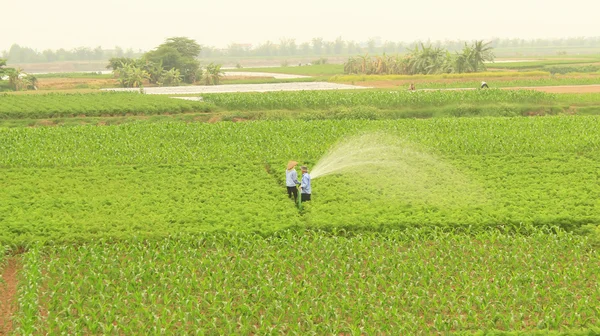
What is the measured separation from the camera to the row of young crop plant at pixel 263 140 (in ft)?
88.6

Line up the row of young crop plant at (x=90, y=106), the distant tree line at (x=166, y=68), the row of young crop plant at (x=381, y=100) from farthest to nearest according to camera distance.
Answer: the distant tree line at (x=166, y=68) < the row of young crop plant at (x=381, y=100) < the row of young crop plant at (x=90, y=106)

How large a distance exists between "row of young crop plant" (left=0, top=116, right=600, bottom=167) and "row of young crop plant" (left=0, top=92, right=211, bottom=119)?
308 inches

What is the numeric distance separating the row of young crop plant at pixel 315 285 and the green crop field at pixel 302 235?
0.04 meters

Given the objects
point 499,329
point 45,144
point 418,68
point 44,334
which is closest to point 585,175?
point 499,329

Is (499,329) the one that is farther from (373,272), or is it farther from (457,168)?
(457,168)

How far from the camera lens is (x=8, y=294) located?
14.5 metres

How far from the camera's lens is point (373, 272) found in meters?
15.0

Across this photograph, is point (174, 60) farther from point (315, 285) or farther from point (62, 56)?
point (62, 56)

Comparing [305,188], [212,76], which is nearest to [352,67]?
[212,76]

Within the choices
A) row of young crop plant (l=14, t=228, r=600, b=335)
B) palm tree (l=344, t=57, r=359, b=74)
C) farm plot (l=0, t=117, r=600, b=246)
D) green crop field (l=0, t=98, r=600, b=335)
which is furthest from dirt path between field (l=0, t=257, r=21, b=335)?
palm tree (l=344, t=57, r=359, b=74)

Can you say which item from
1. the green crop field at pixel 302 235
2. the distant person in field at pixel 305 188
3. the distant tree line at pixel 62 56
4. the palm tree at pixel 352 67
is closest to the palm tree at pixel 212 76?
the palm tree at pixel 352 67

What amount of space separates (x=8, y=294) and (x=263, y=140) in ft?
54.5

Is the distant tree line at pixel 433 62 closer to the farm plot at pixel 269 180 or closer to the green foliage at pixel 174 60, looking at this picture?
the green foliage at pixel 174 60

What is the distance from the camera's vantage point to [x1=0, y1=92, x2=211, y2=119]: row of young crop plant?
40.0 m
